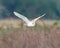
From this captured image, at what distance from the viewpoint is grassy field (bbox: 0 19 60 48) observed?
4.96 metres

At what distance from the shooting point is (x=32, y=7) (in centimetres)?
618

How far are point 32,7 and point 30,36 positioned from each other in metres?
1.18

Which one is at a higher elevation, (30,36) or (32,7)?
(30,36)

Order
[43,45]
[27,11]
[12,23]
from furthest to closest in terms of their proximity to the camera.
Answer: [27,11] → [12,23] → [43,45]

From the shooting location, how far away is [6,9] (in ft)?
19.8

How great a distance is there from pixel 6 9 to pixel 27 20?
0.66 m

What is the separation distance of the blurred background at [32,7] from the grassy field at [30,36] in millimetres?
479

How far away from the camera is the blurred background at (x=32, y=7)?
607cm

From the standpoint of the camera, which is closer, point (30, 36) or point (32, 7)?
point (30, 36)

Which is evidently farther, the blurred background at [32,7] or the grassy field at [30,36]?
the blurred background at [32,7]

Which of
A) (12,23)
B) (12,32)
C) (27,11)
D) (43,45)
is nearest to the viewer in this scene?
(43,45)

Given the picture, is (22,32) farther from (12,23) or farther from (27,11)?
(27,11)

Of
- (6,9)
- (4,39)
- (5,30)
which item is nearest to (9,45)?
(4,39)

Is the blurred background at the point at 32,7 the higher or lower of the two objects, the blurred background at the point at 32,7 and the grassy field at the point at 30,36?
the lower
